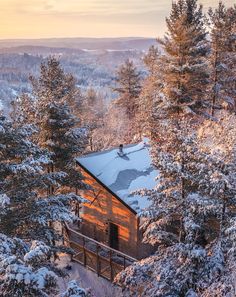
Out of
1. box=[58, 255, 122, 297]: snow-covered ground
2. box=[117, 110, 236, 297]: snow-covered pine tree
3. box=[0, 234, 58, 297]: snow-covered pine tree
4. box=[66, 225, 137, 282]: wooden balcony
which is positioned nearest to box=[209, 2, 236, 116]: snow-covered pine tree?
box=[66, 225, 137, 282]: wooden balcony

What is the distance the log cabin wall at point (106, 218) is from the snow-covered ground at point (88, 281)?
200 cm

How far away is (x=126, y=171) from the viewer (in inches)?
755

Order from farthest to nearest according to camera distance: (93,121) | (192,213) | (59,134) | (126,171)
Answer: (93,121)
(59,134)
(126,171)
(192,213)

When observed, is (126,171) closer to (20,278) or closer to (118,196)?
(118,196)

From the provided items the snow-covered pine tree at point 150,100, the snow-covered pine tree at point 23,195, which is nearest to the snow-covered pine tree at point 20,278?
the snow-covered pine tree at point 23,195

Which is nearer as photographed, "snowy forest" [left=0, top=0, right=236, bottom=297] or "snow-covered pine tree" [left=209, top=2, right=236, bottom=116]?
"snowy forest" [left=0, top=0, right=236, bottom=297]

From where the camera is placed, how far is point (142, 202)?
56.7ft

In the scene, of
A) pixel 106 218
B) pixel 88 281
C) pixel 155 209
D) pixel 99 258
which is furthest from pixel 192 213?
pixel 106 218

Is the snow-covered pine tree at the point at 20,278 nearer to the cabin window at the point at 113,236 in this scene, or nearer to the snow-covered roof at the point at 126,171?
the snow-covered roof at the point at 126,171

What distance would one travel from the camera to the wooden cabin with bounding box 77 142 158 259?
1794 centimetres

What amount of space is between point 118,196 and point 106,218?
276 centimetres

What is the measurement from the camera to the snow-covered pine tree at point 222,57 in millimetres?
34281

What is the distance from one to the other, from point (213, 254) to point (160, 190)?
8.94 ft

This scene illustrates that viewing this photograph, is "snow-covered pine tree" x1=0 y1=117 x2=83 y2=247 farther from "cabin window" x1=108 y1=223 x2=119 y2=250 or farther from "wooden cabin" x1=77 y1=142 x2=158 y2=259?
"cabin window" x1=108 y1=223 x2=119 y2=250
